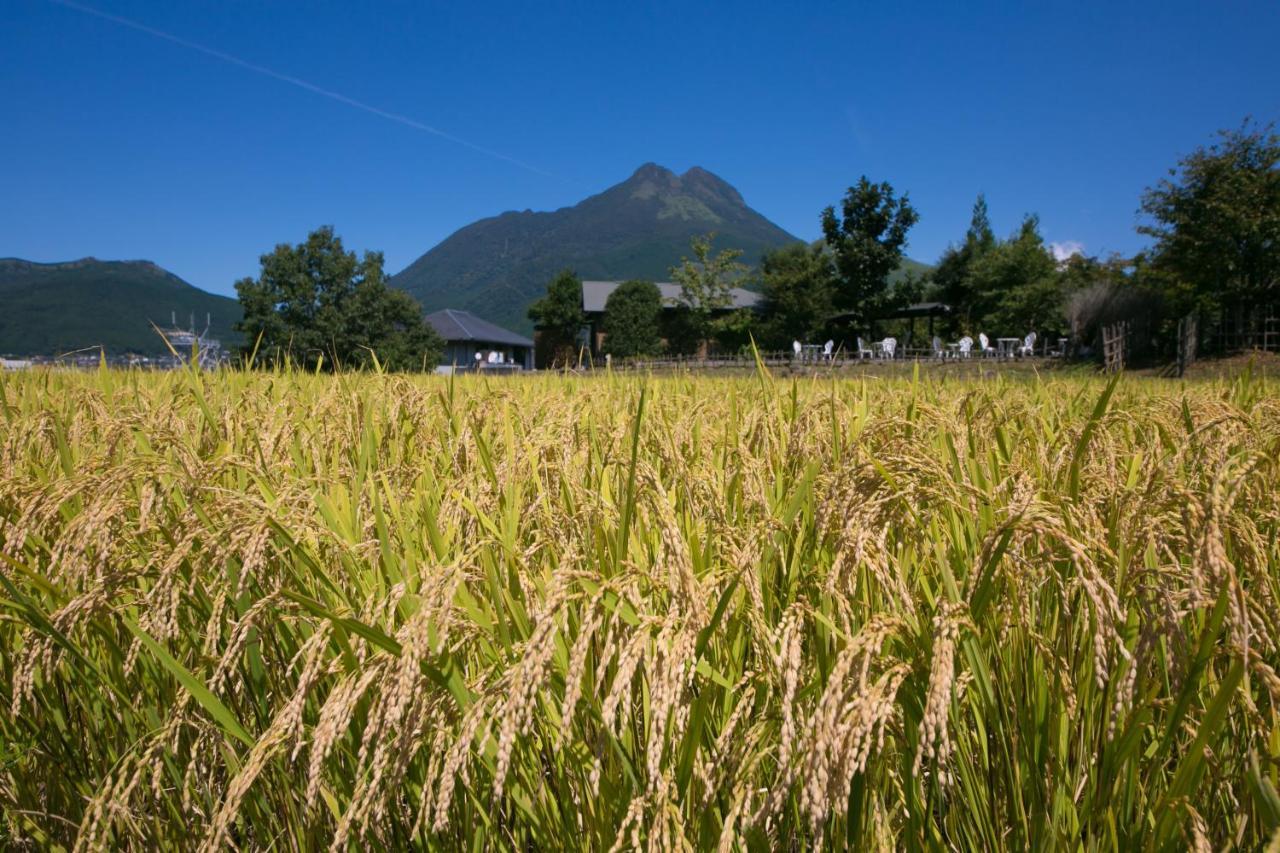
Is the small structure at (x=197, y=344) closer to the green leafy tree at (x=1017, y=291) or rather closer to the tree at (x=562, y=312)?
the green leafy tree at (x=1017, y=291)

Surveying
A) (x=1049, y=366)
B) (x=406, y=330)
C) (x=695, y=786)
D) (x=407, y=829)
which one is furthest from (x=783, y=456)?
(x=406, y=330)

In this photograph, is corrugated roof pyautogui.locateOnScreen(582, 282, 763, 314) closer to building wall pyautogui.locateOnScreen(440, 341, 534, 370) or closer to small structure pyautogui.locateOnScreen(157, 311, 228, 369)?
building wall pyautogui.locateOnScreen(440, 341, 534, 370)

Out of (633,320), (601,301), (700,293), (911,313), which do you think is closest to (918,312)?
(911,313)

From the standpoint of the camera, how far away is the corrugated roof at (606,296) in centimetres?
6239

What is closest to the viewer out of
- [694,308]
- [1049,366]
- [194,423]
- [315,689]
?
[315,689]

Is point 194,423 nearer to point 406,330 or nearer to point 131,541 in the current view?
point 131,541

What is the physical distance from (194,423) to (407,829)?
5.73 ft

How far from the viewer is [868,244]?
5044 cm

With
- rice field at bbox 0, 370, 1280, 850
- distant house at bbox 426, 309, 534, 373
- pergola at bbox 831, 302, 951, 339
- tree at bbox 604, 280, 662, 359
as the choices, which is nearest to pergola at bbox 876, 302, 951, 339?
pergola at bbox 831, 302, 951, 339

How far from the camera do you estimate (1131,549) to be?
3.37ft

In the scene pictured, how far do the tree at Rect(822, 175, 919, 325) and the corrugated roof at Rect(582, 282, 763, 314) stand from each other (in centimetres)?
1094

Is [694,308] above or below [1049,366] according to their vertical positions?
above

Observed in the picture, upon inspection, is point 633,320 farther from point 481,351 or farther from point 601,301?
point 481,351

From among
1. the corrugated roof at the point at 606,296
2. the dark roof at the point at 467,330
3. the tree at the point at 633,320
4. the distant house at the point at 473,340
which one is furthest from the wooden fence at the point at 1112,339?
the dark roof at the point at 467,330
